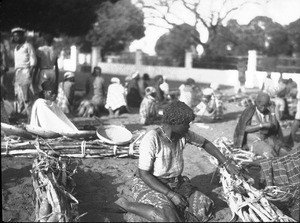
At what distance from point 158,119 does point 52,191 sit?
19.3ft

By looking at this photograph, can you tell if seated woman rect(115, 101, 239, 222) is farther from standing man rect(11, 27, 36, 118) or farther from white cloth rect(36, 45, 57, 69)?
white cloth rect(36, 45, 57, 69)

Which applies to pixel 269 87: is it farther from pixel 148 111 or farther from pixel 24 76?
pixel 24 76

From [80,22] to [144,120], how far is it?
3237 millimetres

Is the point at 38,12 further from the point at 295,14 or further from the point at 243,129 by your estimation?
the point at 295,14

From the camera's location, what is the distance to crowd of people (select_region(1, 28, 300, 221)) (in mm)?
3838

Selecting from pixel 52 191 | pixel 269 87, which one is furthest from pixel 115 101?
pixel 52 191

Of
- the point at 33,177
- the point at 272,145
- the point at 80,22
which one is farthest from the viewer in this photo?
the point at 80,22

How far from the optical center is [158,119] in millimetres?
9477

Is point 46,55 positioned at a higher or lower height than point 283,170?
higher

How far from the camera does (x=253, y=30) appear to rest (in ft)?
89.6

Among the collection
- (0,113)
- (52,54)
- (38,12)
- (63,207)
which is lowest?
(63,207)

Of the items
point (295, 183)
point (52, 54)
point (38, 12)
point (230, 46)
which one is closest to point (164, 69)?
point (230, 46)

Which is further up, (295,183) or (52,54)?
(52,54)

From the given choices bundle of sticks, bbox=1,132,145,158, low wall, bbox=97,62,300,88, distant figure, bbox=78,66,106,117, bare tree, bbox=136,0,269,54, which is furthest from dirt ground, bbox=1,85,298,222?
low wall, bbox=97,62,300,88
